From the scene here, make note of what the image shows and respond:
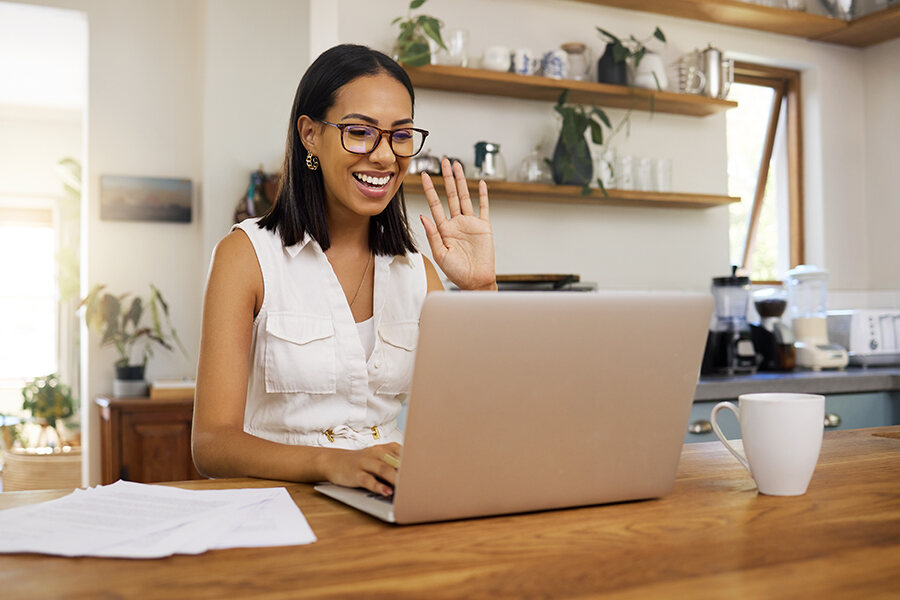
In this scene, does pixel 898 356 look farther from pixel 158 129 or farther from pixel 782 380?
pixel 158 129

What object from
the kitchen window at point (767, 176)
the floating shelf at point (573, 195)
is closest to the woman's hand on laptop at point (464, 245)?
the floating shelf at point (573, 195)

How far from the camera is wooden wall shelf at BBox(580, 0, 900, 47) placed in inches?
128

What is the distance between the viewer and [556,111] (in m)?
3.08

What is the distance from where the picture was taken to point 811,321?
3158mm

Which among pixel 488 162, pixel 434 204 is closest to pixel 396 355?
pixel 434 204

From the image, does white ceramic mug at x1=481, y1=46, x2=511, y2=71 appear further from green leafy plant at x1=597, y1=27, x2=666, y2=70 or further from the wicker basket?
the wicker basket

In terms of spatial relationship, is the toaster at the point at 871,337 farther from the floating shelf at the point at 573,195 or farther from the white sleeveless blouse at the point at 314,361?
the white sleeveless blouse at the point at 314,361

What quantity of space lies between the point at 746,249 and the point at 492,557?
135 inches

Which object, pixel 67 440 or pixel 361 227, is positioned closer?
pixel 361 227

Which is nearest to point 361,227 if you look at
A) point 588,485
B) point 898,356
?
point 588,485

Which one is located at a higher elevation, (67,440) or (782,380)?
(782,380)

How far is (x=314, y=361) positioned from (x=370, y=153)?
382 millimetres

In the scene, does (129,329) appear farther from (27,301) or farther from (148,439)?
(27,301)

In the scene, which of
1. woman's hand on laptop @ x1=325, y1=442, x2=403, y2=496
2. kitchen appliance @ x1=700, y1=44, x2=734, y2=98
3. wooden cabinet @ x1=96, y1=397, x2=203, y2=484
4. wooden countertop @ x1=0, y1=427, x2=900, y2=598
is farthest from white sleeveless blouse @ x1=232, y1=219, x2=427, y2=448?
wooden cabinet @ x1=96, y1=397, x2=203, y2=484
